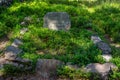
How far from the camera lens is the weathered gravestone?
11352mm

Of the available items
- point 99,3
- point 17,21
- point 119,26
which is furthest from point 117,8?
point 17,21

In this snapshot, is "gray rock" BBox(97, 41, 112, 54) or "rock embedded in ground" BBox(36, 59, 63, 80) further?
"gray rock" BBox(97, 41, 112, 54)

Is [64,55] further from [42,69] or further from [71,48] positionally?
[42,69]

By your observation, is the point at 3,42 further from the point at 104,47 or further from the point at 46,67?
the point at 104,47

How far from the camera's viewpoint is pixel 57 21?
11.5 meters

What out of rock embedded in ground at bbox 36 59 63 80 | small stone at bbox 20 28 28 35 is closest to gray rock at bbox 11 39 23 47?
small stone at bbox 20 28 28 35

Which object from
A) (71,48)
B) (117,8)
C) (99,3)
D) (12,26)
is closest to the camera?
(71,48)

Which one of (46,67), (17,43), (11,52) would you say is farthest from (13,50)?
(46,67)

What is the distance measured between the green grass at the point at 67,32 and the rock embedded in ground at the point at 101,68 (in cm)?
22

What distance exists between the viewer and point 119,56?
30.5ft

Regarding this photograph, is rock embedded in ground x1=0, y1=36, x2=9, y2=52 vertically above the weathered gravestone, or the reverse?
the weathered gravestone

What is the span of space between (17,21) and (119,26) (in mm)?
4158

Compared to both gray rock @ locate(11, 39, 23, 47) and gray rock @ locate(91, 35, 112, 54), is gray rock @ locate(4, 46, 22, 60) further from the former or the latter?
gray rock @ locate(91, 35, 112, 54)

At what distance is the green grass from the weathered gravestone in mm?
297
